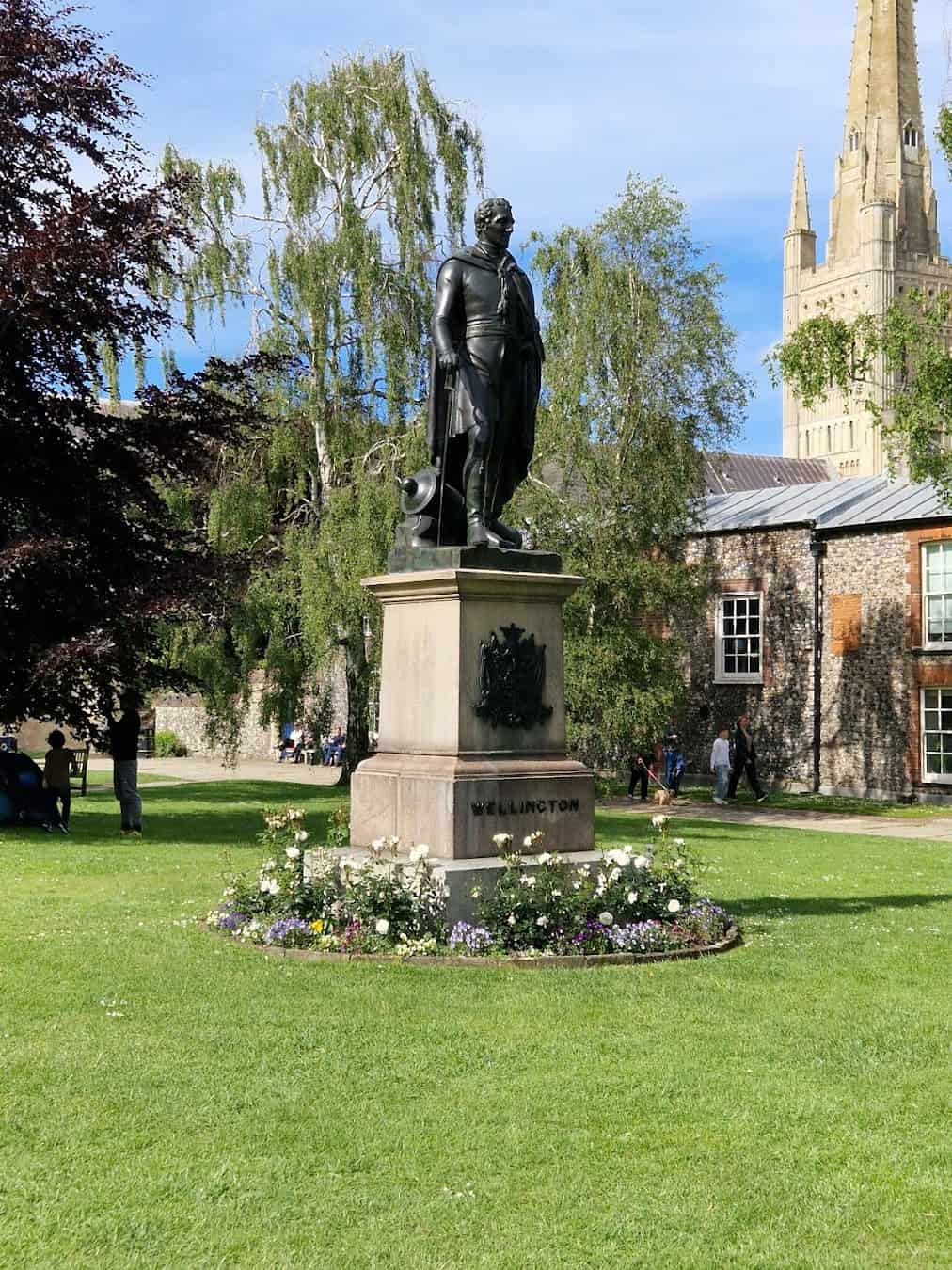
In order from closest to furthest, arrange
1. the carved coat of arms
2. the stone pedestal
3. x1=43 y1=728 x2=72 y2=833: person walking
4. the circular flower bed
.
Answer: the circular flower bed → the stone pedestal → the carved coat of arms → x1=43 y1=728 x2=72 y2=833: person walking

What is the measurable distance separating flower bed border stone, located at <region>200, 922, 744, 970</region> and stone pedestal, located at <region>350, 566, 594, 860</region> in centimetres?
87

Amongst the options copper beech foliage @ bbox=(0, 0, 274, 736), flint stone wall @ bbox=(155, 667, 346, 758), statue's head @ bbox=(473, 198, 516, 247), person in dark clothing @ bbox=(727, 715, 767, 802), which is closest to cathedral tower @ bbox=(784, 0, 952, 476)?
flint stone wall @ bbox=(155, 667, 346, 758)

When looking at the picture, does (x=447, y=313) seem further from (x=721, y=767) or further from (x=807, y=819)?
(x=721, y=767)

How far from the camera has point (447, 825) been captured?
9781 mm

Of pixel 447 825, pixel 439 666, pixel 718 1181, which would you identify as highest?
pixel 439 666

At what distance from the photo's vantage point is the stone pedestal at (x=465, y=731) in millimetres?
9961

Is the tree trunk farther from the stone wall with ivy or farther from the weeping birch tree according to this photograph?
the stone wall with ivy

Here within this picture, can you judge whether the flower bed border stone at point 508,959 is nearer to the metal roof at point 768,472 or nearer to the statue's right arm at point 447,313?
the statue's right arm at point 447,313

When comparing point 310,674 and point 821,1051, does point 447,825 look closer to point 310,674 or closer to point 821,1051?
point 821,1051

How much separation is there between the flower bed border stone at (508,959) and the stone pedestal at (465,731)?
0.87 m

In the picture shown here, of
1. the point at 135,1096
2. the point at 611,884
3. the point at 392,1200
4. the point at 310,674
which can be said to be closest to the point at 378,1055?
the point at 135,1096

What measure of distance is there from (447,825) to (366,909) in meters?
0.78

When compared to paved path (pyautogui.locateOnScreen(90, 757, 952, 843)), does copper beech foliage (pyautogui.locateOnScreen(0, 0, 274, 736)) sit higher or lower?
higher

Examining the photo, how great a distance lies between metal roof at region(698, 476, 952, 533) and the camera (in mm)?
33562
